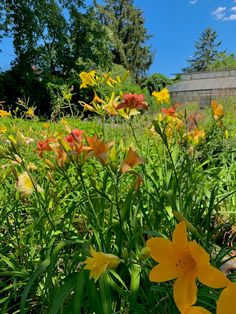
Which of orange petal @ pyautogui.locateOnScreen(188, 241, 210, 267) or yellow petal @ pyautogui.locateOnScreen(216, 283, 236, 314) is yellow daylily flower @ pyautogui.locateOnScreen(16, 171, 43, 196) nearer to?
orange petal @ pyautogui.locateOnScreen(188, 241, 210, 267)

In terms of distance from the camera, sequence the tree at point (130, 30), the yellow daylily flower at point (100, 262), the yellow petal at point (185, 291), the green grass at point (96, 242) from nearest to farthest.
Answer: the yellow petal at point (185, 291), the yellow daylily flower at point (100, 262), the green grass at point (96, 242), the tree at point (130, 30)

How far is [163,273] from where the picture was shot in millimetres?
525

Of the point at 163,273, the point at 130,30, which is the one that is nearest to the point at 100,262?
the point at 163,273

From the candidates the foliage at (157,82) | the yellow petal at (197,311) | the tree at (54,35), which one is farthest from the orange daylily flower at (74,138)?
the foliage at (157,82)

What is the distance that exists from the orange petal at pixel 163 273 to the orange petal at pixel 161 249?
0.03ft

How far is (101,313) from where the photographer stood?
1133 millimetres

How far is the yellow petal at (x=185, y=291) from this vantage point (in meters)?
0.47

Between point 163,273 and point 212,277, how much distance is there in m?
0.09

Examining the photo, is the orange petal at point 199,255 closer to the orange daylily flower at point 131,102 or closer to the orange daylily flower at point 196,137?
the orange daylily flower at point 131,102

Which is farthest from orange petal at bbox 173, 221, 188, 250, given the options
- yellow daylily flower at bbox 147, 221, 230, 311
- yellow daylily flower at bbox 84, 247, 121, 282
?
yellow daylily flower at bbox 84, 247, 121, 282

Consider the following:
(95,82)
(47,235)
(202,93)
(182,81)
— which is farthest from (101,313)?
(182,81)

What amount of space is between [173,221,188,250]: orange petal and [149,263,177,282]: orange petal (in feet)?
0.11

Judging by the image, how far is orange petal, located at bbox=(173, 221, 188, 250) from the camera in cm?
52

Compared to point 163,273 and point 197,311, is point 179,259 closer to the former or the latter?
point 163,273
